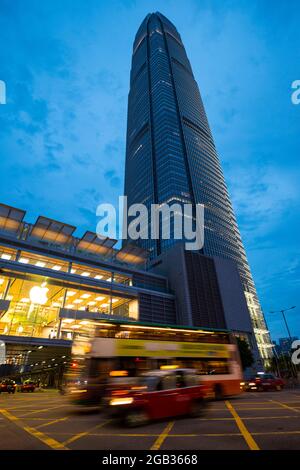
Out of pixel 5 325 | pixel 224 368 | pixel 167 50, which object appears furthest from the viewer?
pixel 167 50

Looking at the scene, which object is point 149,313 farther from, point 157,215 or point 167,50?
point 167,50

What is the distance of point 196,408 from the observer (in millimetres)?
8969

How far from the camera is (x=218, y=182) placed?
121 metres

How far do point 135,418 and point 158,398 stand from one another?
2.80 ft

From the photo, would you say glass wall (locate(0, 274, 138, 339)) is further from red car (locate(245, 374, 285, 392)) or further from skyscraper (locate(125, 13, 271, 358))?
skyscraper (locate(125, 13, 271, 358))

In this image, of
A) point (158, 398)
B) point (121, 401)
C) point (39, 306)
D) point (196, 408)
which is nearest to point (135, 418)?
point (121, 401)

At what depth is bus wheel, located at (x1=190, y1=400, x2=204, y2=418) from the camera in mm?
8870

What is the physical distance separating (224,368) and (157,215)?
86538 millimetres

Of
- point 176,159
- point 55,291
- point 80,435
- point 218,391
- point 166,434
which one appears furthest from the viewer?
point 176,159

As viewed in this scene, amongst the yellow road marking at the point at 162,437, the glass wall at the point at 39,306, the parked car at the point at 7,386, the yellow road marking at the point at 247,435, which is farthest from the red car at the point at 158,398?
the parked car at the point at 7,386

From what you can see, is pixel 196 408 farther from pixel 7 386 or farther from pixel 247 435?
pixel 7 386

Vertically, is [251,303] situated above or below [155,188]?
below

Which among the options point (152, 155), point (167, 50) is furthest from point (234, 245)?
point (167, 50)
